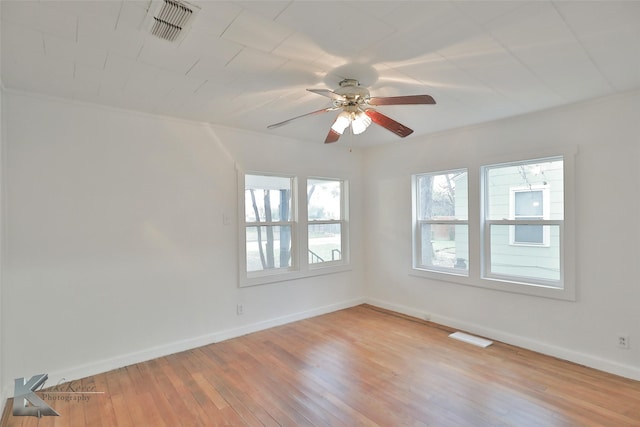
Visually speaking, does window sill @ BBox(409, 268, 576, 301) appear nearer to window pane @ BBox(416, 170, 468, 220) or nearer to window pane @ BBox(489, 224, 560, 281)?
window pane @ BBox(489, 224, 560, 281)

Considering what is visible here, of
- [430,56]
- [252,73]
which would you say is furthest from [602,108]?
[252,73]

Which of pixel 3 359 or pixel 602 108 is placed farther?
pixel 602 108

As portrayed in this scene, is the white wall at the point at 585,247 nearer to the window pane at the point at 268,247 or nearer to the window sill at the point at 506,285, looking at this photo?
the window sill at the point at 506,285

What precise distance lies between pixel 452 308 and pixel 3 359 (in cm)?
443

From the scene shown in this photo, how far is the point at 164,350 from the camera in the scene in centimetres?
339

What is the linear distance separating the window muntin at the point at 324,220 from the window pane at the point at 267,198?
0.37 metres

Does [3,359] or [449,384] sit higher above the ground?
[3,359]

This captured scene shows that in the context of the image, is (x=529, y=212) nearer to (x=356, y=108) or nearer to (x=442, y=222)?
(x=442, y=222)

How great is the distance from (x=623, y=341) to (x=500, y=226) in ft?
4.74

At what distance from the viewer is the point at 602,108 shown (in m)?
3.01

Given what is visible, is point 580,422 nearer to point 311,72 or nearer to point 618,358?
point 618,358

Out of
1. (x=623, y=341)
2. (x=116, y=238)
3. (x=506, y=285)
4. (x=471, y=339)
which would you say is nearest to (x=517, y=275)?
(x=506, y=285)

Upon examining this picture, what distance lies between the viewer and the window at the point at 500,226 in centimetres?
333

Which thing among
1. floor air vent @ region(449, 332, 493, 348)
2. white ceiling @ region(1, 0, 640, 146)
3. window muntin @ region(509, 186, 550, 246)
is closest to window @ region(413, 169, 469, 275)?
window muntin @ region(509, 186, 550, 246)
